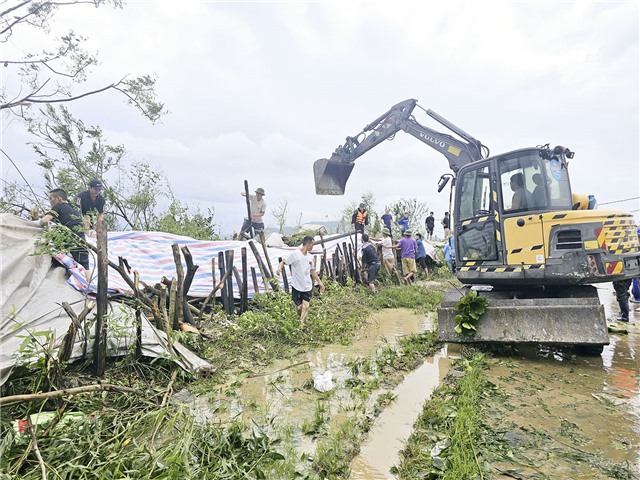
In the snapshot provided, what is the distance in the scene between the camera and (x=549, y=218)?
4707mm

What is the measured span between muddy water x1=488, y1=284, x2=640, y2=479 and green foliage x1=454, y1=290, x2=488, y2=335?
56 centimetres

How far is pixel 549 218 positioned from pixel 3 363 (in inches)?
237

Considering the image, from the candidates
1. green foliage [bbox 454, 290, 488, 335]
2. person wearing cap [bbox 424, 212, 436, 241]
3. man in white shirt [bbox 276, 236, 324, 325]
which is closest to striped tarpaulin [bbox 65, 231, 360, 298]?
man in white shirt [bbox 276, 236, 324, 325]

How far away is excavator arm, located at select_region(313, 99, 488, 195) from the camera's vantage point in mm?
7816

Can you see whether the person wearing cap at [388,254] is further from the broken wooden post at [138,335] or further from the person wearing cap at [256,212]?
the broken wooden post at [138,335]

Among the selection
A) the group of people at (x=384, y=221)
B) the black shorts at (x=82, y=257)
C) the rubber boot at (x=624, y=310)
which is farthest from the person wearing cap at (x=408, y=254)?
the black shorts at (x=82, y=257)

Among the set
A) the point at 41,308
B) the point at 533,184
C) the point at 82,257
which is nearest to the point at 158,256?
the point at 82,257

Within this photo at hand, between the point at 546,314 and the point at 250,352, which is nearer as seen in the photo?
the point at 546,314

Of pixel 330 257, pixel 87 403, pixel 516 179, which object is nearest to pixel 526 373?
pixel 516 179

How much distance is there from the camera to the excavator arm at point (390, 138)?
25.6ft

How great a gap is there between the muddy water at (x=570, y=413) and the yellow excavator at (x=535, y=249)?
0.38m

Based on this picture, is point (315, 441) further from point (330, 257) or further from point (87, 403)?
point (330, 257)

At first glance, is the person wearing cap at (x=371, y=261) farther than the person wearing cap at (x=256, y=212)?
No

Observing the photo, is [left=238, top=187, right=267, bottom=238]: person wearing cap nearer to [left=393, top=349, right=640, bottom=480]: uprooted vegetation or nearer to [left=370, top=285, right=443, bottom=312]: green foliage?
[left=370, top=285, right=443, bottom=312]: green foliage
